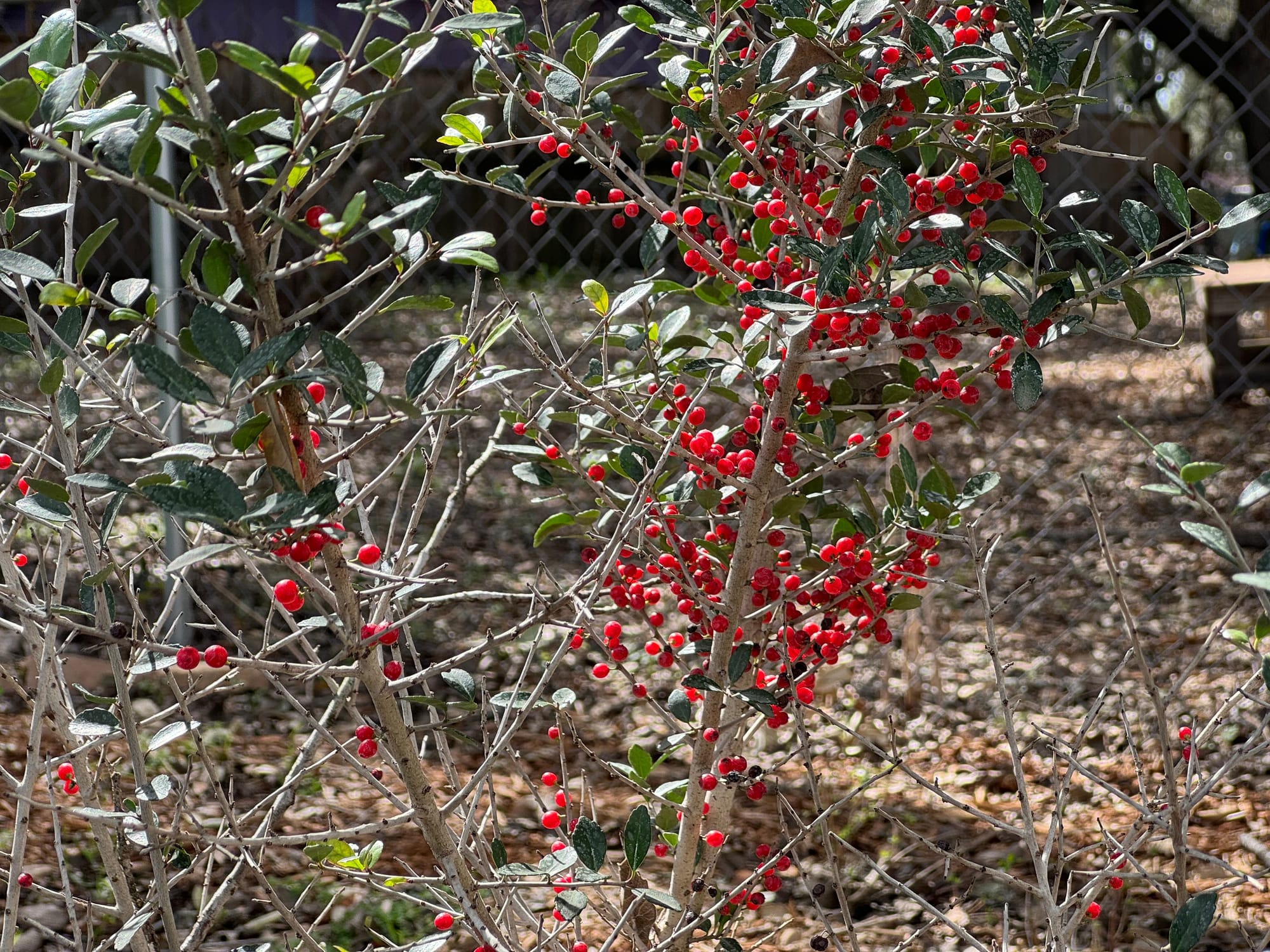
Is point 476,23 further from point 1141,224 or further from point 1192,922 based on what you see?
point 1192,922

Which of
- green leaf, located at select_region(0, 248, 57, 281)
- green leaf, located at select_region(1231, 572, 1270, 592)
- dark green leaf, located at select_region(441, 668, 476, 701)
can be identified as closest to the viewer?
green leaf, located at select_region(1231, 572, 1270, 592)

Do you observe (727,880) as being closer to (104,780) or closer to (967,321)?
(104,780)

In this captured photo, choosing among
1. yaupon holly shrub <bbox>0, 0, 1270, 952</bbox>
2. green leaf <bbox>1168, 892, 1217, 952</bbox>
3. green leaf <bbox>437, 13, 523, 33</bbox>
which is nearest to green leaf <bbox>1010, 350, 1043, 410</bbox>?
yaupon holly shrub <bbox>0, 0, 1270, 952</bbox>

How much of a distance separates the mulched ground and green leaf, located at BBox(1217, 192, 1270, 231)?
1.07ft

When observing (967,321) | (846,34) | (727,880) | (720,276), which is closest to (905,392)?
(967,321)

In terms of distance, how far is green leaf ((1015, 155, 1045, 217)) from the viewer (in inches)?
39.3

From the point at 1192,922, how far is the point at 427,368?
2.31 feet

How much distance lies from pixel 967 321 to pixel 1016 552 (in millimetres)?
2612

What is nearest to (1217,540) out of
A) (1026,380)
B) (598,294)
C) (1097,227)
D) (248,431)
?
(1026,380)

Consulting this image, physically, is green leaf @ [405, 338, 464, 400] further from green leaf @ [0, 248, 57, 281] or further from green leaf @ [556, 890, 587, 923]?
green leaf @ [556, 890, 587, 923]

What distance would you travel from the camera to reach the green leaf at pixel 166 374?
690 mm

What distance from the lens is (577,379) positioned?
1.21 meters

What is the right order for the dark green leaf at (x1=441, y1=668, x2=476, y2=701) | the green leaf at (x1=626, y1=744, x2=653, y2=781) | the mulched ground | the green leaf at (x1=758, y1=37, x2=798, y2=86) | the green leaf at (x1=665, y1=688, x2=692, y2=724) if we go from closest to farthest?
1. the green leaf at (x1=758, y1=37, x2=798, y2=86)
2. the dark green leaf at (x1=441, y1=668, x2=476, y2=701)
3. the green leaf at (x1=626, y1=744, x2=653, y2=781)
4. the green leaf at (x1=665, y1=688, x2=692, y2=724)
5. the mulched ground

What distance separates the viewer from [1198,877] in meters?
1.99
